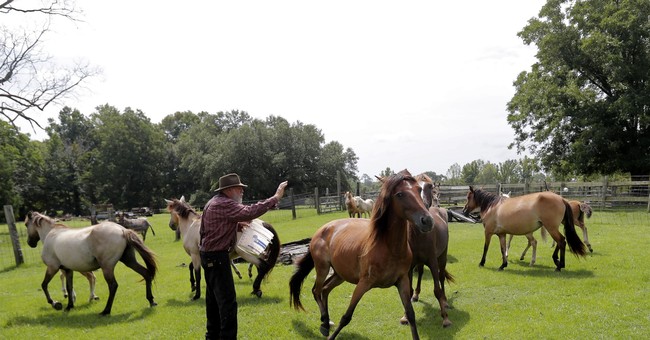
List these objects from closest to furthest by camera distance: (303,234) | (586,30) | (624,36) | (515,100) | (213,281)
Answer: (213,281) → (303,234) → (624,36) → (586,30) → (515,100)

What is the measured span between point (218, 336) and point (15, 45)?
22.3 meters

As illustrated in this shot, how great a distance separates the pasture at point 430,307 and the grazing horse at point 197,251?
35 cm

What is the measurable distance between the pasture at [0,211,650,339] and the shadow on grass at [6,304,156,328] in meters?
0.02

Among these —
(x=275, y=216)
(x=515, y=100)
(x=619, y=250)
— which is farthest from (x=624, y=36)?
(x=275, y=216)

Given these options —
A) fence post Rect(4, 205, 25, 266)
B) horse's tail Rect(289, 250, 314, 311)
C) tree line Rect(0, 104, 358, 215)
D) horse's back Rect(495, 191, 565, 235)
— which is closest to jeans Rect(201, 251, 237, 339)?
horse's tail Rect(289, 250, 314, 311)

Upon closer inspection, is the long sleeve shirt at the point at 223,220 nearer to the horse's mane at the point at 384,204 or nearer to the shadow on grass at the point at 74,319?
the horse's mane at the point at 384,204

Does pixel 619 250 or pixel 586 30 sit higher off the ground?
pixel 586 30

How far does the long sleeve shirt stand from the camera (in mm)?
4625

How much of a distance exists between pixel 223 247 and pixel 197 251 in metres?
3.93

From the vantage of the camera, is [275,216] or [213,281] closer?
[213,281]

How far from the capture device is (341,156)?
51719mm

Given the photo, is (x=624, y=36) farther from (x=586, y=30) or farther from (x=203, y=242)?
(x=203, y=242)

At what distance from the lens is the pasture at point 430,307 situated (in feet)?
17.3

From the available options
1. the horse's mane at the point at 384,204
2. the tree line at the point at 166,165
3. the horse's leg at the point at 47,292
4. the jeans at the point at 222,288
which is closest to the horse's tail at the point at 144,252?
the horse's leg at the point at 47,292
